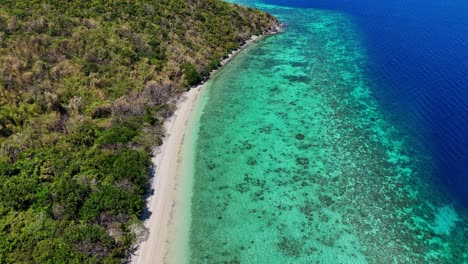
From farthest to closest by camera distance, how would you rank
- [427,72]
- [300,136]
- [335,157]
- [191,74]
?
[427,72], [191,74], [300,136], [335,157]

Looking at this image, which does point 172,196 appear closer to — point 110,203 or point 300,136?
point 110,203

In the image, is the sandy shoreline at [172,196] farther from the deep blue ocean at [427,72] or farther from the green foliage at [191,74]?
the deep blue ocean at [427,72]

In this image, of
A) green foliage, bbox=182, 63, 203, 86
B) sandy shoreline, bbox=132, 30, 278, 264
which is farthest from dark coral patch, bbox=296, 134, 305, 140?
green foliage, bbox=182, 63, 203, 86

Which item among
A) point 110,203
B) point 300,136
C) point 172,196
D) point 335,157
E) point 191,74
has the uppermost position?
point 191,74

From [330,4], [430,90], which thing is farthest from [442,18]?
[430,90]

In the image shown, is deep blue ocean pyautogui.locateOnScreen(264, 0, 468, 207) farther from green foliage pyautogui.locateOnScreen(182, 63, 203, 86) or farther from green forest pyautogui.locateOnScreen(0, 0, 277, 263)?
green forest pyautogui.locateOnScreen(0, 0, 277, 263)

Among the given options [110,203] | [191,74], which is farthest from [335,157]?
[191,74]

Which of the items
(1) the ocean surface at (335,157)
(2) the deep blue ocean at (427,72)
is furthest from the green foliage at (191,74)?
(2) the deep blue ocean at (427,72)
